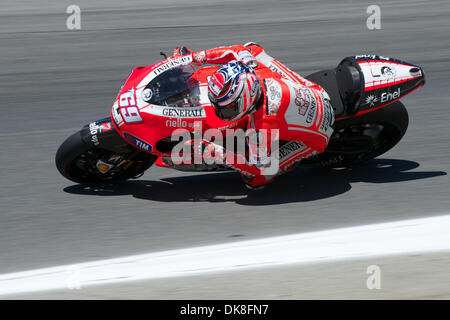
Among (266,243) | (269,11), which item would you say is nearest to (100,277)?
(266,243)

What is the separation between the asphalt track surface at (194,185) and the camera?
183 inches

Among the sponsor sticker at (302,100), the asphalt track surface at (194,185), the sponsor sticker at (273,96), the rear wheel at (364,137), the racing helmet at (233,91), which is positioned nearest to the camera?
the asphalt track surface at (194,185)

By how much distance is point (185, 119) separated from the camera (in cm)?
570

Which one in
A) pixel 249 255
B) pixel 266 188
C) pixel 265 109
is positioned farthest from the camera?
pixel 266 188

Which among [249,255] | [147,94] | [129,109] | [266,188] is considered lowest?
[249,255]

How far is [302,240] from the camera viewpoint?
5.29 metres

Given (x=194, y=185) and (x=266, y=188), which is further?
(x=194, y=185)

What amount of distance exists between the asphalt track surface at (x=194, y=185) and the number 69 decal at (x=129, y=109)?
2.49 ft

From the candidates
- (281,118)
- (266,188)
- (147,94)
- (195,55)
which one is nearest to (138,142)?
(147,94)

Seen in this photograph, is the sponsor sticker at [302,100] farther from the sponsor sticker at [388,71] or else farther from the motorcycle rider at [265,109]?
the sponsor sticker at [388,71]

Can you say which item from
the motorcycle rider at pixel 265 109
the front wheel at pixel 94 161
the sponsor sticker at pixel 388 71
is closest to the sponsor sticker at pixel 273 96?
the motorcycle rider at pixel 265 109

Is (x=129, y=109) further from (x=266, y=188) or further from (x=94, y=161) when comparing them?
(x=266, y=188)

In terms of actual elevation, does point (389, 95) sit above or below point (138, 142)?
above

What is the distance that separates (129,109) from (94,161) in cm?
69
